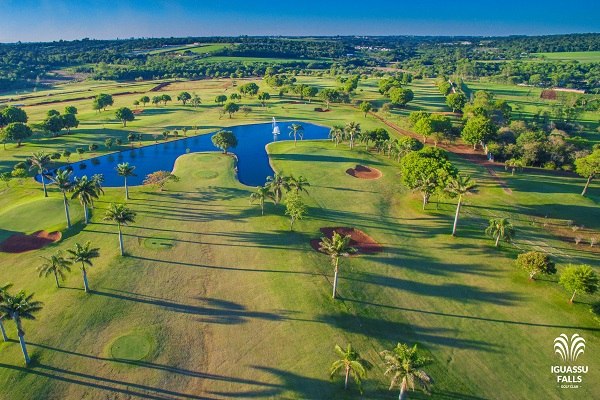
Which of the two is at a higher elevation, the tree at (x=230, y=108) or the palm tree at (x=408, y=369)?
the tree at (x=230, y=108)

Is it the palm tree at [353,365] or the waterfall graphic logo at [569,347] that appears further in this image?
the waterfall graphic logo at [569,347]

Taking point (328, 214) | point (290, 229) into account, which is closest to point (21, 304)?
point (290, 229)

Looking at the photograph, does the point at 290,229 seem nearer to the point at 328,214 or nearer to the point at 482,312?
the point at 328,214

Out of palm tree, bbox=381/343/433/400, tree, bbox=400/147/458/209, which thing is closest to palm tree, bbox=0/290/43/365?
palm tree, bbox=381/343/433/400

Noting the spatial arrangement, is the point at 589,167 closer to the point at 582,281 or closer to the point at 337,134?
the point at 582,281

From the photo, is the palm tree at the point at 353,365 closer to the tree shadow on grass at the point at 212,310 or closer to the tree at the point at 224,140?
the tree shadow on grass at the point at 212,310

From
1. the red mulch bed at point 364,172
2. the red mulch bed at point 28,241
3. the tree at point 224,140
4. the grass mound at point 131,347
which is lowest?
the grass mound at point 131,347

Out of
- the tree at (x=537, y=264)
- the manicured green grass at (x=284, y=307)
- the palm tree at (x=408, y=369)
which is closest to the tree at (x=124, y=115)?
the manicured green grass at (x=284, y=307)

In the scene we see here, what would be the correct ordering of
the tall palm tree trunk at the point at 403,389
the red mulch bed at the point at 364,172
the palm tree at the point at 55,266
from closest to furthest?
the tall palm tree trunk at the point at 403,389 < the palm tree at the point at 55,266 < the red mulch bed at the point at 364,172
